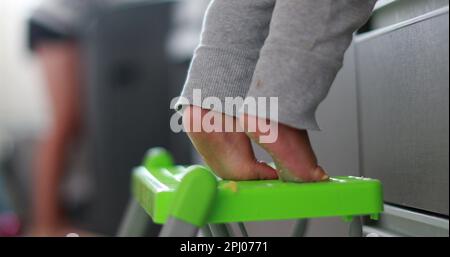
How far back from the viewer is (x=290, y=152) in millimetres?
657

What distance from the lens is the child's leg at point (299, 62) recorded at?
0.63 meters

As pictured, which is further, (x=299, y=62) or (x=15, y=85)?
(x=15, y=85)

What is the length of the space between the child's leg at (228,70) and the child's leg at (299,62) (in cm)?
8

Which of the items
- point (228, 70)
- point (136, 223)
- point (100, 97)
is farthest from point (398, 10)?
point (100, 97)

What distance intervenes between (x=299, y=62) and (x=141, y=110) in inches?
54.9

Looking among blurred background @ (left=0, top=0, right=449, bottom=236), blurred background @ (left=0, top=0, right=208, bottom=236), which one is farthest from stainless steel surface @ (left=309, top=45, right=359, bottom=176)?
blurred background @ (left=0, top=0, right=208, bottom=236)

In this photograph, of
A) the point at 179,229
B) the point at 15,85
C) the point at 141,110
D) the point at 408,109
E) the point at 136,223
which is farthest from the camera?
the point at 15,85

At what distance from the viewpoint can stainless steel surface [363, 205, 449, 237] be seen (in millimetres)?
764

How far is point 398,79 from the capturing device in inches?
33.5

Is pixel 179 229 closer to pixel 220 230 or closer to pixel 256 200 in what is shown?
pixel 256 200

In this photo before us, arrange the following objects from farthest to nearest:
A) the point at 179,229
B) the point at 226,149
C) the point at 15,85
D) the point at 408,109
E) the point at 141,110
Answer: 1. the point at 15,85
2. the point at 141,110
3. the point at 408,109
4. the point at 226,149
5. the point at 179,229

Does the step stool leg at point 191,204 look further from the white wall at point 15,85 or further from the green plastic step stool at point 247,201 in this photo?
the white wall at point 15,85

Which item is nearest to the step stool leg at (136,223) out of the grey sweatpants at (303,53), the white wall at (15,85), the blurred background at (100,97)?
the grey sweatpants at (303,53)

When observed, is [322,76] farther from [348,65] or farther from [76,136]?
[76,136]
